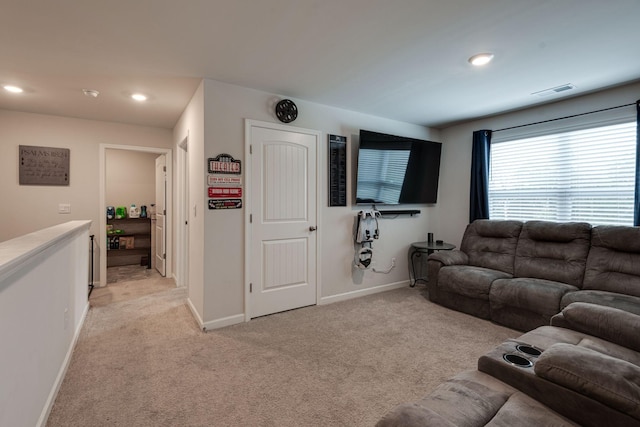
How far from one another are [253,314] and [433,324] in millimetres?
1877

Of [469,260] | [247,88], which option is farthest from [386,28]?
[469,260]

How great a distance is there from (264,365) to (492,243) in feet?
10.1

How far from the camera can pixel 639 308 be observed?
2240 millimetres

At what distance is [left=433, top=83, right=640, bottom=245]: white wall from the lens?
11.0 feet

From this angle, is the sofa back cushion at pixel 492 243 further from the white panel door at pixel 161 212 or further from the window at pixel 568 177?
the white panel door at pixel 161 212

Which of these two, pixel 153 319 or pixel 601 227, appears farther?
pixel 153 319

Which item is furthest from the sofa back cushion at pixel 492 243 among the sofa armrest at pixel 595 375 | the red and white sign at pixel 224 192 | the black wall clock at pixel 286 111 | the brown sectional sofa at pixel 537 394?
the red and white sign at pixel 224 192

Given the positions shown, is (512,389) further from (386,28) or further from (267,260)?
(267,260)

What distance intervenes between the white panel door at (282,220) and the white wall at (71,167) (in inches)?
95.7

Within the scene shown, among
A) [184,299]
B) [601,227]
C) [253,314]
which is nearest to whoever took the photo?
[601,227]

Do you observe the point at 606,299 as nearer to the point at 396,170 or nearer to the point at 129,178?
the point at 396,170

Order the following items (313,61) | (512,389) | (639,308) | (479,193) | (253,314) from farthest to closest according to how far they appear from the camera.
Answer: (479,193) < (253,314) < (313,61) < (639,308) < (512,389)

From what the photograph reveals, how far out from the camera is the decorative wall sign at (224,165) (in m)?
2.86

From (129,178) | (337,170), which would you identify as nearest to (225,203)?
(337,170)
